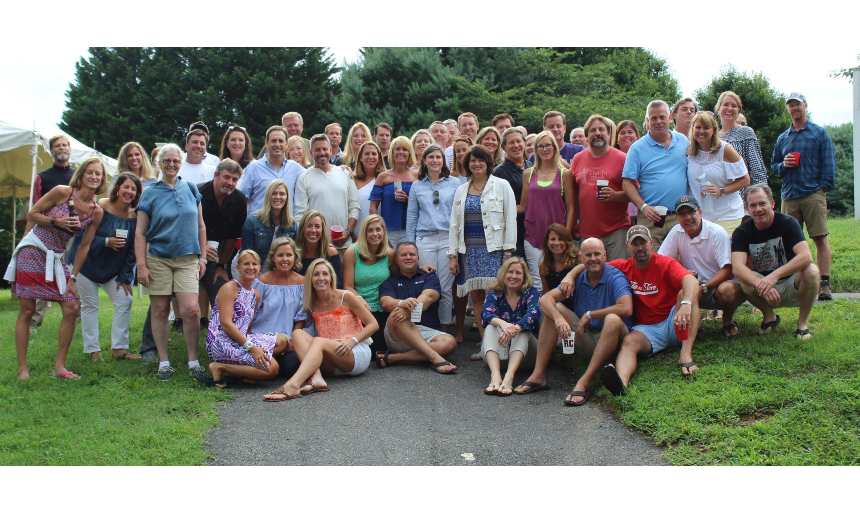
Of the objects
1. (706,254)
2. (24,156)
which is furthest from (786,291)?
(24,156)

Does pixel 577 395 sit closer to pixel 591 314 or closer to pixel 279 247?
pixel 591 314

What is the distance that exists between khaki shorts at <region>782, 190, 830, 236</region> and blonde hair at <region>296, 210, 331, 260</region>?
5311mm

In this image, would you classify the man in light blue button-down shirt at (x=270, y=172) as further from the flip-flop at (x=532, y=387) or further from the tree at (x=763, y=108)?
the tree at (x=763, y=108)

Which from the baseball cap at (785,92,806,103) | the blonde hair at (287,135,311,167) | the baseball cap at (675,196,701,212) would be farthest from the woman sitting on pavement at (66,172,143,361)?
the baseball cap at (785,92,806,103)

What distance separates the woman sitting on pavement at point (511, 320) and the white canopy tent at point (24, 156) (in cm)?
755

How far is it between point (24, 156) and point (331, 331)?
1085 cm

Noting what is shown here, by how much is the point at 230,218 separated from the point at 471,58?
18893 millimetres

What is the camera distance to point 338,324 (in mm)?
6703

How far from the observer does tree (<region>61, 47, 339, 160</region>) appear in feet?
86.5

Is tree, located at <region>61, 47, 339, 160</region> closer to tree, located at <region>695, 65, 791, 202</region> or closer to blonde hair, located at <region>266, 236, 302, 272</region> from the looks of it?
tree, located at <region>695, 65, 791, 202</region>

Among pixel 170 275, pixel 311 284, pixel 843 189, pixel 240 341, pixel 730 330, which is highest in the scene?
pixel 843 189
